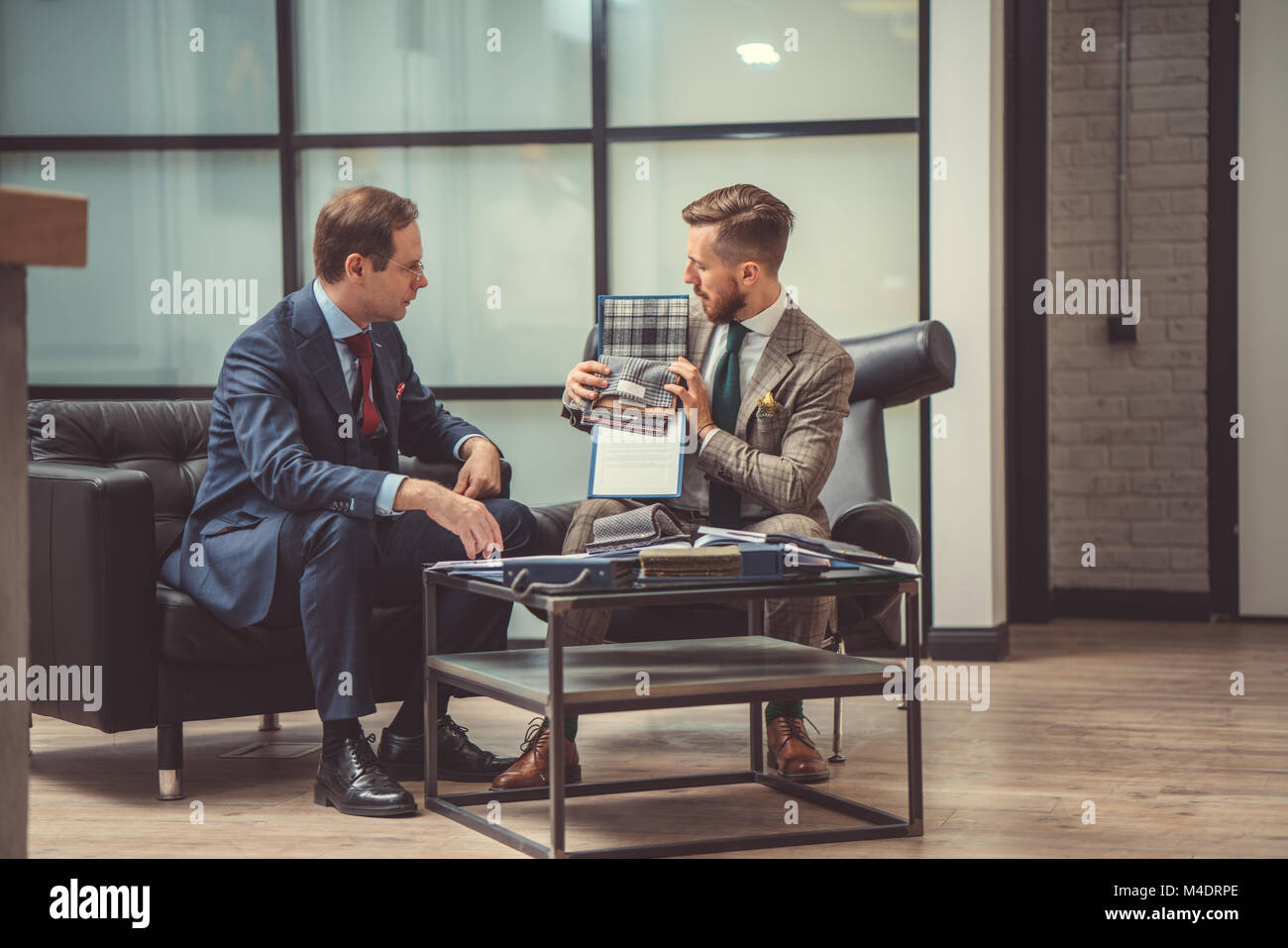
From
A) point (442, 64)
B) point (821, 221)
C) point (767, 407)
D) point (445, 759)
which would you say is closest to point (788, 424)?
point (767, 407)

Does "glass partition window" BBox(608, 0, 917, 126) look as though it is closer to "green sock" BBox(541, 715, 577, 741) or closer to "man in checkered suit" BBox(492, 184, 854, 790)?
"man in checkered suit" BBox(492, 184, 854, 790)

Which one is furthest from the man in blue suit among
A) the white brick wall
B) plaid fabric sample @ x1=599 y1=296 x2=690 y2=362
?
the white brick wall

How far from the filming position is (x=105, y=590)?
2.52m

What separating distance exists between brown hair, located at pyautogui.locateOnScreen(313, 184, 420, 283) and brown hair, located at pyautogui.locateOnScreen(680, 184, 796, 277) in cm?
57

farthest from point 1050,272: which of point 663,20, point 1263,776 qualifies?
point 1263,776

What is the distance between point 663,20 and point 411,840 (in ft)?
9.56

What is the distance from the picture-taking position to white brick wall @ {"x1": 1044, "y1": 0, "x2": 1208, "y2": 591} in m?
5.04

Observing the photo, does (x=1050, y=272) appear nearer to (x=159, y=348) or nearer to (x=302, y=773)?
(x=159, y=348)

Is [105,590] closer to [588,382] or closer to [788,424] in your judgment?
[588,382]

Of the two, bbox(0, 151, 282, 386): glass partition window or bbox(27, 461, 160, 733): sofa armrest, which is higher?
bbox(0, 151, 282, 386): glass partition window

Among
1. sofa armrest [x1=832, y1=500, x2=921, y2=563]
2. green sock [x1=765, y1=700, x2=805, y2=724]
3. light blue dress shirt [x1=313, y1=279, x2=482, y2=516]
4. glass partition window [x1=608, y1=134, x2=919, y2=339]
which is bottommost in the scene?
green sock [x1=765, y1=700, x2=805, y2=724]

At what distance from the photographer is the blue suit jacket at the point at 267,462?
2.54 m

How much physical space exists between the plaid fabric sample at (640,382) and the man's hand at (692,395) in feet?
0.05
